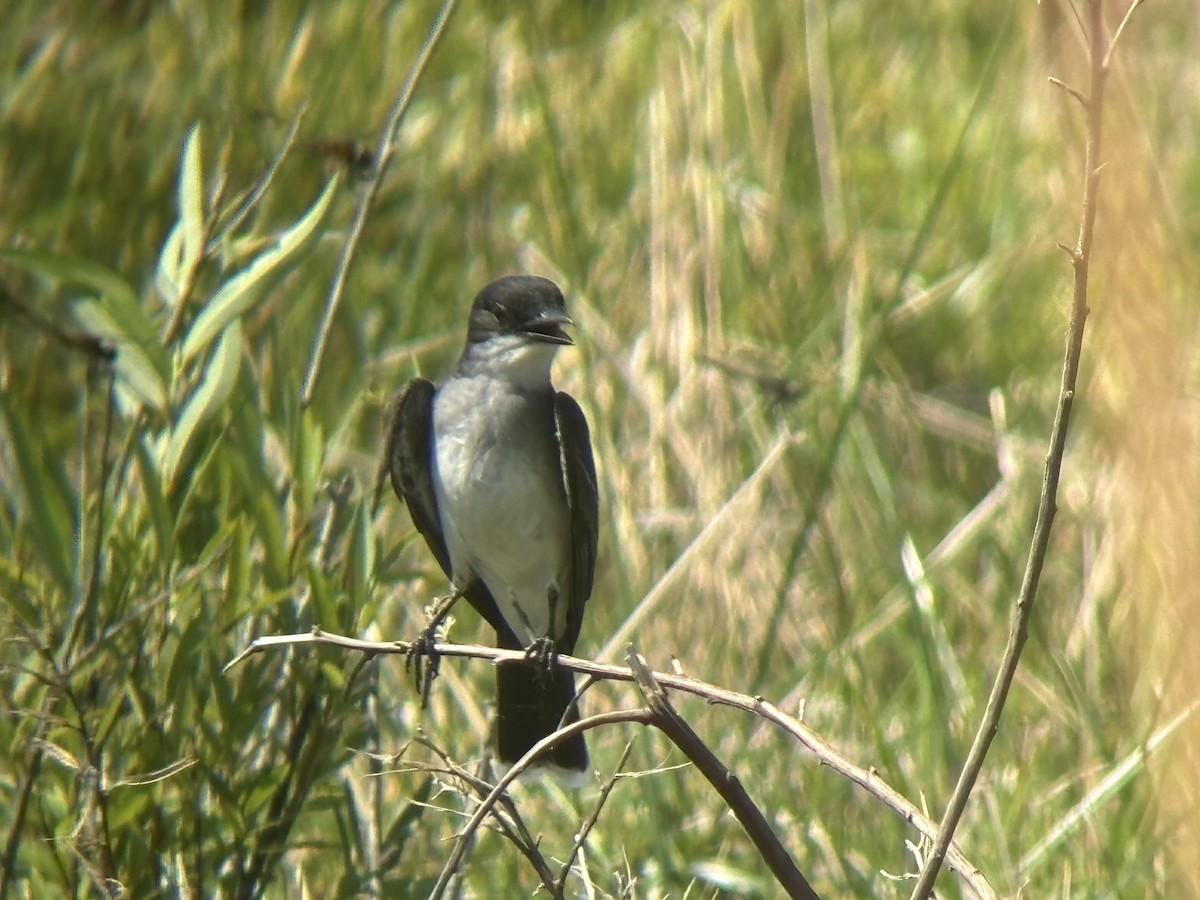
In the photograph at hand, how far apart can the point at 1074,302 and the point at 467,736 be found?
273 cm

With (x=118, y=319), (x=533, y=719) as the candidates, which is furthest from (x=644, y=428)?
(x=118, y=319)

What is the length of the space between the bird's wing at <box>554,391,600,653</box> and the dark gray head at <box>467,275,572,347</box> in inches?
6.4

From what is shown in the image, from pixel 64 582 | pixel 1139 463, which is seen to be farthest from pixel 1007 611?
pixel 1139 463

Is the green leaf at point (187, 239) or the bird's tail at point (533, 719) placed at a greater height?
the green leaf at point (187, 239)

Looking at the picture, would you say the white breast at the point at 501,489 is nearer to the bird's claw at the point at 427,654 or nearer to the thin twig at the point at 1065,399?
the bird's claw at the point at 427,654

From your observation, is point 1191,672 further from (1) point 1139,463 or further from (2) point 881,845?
(2) point 881,845

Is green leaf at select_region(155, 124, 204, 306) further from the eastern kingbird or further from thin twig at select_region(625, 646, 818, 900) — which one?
thin twig at select_region(625, 646, 818, 900)

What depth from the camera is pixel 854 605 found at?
4.48 m

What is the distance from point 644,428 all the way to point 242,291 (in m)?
2.41

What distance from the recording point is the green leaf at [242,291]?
9.31 feet

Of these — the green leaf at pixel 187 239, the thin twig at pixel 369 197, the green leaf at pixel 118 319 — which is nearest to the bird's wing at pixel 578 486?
the thin twig at pixel 369 197

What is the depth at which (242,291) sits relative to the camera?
2836 millimetres

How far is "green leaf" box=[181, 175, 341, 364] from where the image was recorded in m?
2.84

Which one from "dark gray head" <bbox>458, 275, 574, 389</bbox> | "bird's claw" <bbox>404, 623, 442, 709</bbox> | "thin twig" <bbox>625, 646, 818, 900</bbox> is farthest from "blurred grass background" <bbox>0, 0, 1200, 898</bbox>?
"thin twig" <bbox>625, 646, 818, 900</bbox>
